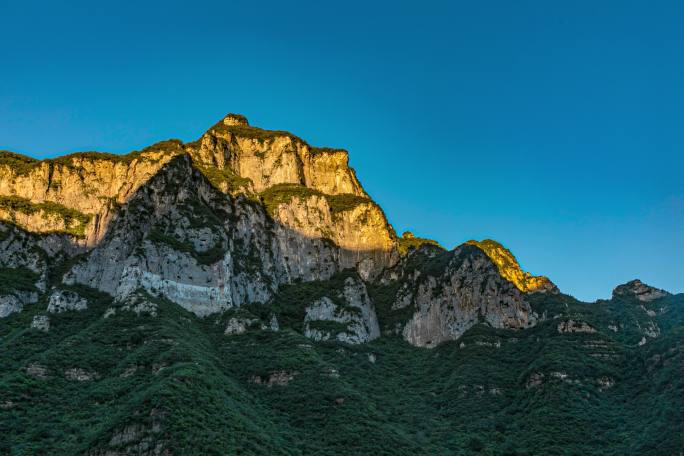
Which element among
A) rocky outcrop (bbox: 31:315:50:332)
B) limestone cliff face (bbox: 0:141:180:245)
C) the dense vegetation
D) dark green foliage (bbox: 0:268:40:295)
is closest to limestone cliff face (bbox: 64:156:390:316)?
the dense vegetation

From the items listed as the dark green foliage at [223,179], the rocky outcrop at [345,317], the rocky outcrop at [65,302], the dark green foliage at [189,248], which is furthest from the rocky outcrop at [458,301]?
the rocky outcrop at [65,302]

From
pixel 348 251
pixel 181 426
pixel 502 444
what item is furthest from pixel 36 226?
pixel 502 444

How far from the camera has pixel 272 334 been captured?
12519 cm

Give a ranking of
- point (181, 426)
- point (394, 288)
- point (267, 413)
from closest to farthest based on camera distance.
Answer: point (181, 426), point (267, 413), point (394, 288)

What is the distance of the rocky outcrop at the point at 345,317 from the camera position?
14262 cm

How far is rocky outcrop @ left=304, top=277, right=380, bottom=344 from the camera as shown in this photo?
143m

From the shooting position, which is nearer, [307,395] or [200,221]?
[307,395]

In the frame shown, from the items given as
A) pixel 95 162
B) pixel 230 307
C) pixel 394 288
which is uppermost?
pixel 95 162

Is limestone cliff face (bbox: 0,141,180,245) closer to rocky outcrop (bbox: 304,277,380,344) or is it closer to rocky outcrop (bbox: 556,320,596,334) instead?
rocky outcrop (bbox: 304,277,380,344)

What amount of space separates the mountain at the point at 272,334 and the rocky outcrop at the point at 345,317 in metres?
0.52

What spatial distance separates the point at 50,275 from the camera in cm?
14350

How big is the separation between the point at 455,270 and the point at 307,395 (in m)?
68.1

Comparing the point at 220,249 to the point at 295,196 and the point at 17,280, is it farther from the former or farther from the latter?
the point at 295,196

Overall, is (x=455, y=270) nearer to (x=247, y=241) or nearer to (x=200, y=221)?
(x=247, y=241)
